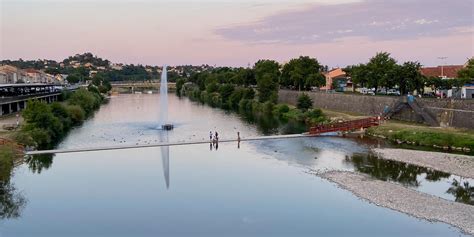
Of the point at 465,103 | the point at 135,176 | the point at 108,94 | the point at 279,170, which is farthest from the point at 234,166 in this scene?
the point at 108,94

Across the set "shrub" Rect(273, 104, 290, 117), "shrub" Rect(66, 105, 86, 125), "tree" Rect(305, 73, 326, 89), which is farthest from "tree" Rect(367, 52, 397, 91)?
"shrub" Rect(66, 105, 86, 125)

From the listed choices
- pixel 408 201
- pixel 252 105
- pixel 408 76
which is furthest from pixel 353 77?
pixel 408 201

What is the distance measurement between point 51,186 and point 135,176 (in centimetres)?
357

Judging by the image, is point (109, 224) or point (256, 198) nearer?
point (109, 224)

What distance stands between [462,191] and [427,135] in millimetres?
10578

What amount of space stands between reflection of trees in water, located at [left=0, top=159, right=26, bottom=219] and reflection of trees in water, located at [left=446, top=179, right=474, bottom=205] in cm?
1598

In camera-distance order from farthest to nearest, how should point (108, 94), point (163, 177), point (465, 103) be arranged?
point (108, 94) < point (465, 103) < point (163, 177)

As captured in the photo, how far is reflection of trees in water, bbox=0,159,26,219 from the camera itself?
56.6ft

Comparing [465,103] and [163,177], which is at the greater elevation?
[465,103]

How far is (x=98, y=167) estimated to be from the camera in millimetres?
24234

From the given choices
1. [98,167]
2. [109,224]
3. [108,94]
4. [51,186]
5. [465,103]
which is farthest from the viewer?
[108,94]

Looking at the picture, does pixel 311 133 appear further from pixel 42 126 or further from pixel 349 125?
pixel 42 126

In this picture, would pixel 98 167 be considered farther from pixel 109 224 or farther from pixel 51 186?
pixel 109 224

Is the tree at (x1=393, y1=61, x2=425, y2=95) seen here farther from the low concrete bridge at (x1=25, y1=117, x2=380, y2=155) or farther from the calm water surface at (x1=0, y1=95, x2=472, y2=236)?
the calm water surface at (x1=0, y1=95, x2=472, y2=236)
